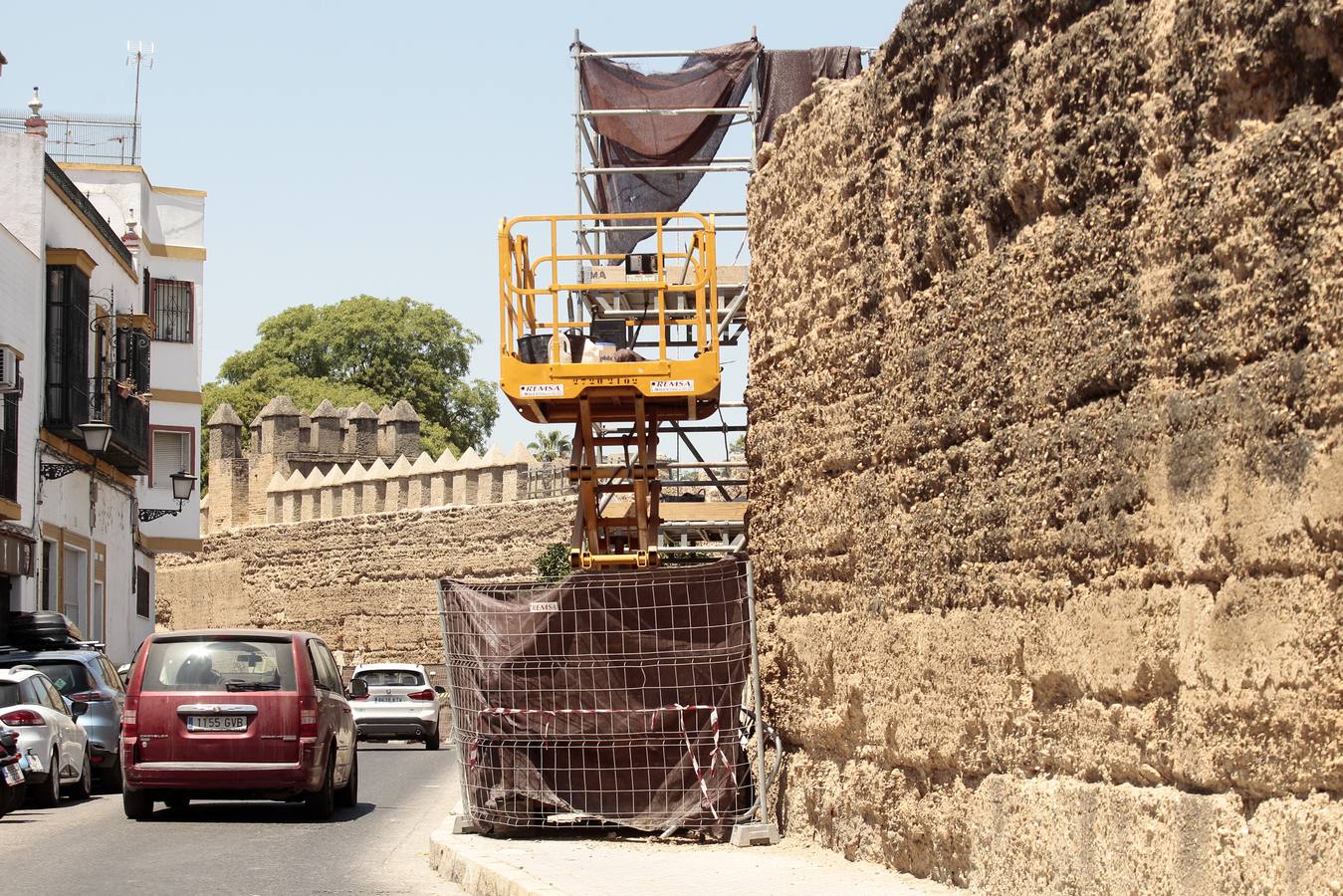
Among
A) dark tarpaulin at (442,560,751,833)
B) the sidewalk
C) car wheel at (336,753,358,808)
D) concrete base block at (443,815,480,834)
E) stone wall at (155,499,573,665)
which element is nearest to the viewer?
the sidewalk

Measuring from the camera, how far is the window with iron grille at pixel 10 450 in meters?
26.9

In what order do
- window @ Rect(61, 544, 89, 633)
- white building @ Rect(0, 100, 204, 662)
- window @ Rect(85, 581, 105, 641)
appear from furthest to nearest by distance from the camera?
window @ Rect(85, 581, 105, 641) < window @ Rect(61, 544, 89, 633) < white building @ Rect(0, 100, 204, 662)

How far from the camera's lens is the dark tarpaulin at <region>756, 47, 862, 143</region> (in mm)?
18859

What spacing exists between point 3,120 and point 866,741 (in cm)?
3380

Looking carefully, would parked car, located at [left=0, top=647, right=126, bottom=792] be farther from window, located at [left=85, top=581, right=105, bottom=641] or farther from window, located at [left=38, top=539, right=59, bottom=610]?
window, located at [left=85, top=581, right=105, bottom=641]

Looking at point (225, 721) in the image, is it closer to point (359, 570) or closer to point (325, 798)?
point (325, 798)

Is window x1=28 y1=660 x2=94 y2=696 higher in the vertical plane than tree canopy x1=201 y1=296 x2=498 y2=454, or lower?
lower

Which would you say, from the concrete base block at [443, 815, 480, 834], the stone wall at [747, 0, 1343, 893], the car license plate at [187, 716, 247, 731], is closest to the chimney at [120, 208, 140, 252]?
the car license plate at [187, 716, 247, 731]

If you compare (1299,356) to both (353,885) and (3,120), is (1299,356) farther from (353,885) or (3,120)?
(3,120)

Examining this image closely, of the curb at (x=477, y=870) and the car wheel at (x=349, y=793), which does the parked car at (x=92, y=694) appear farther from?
the curb at (x=477, y=870)

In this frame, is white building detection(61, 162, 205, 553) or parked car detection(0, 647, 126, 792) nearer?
parked car detection(0, 647, 126, 792)

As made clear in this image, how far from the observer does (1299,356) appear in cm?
546

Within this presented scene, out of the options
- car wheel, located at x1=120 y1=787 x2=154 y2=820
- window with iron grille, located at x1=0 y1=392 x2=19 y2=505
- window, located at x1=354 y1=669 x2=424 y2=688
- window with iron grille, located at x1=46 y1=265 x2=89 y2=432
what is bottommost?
car wheel, located at x1=120 y1=787 x2=154 y2=820

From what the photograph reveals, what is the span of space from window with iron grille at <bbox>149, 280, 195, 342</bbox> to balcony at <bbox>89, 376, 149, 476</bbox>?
4.65m
